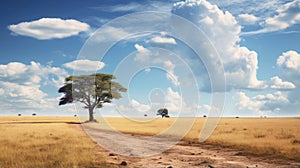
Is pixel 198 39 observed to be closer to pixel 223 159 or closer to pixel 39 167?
A: pixel 223 159

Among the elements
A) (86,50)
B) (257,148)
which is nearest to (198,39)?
(86,50)

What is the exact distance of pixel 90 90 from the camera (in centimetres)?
6750

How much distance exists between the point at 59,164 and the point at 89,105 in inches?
2264

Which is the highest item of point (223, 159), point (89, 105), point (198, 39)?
point (198, 39)

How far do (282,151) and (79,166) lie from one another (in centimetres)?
1103

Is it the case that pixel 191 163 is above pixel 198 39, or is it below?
below

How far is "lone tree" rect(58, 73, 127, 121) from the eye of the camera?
67500mm

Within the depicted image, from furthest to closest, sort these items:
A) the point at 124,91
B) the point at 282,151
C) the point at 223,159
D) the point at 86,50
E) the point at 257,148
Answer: the point at 124,91, the point at 86,50, the point at 257,148, the point at 282,151, the point at 223,159

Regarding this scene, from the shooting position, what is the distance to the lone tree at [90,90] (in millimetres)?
67500

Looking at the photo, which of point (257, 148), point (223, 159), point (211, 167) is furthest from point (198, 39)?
point (211, 167)

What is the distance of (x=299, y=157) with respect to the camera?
47.9 ft

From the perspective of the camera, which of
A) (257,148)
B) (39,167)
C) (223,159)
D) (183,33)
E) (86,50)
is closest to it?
(39,167)

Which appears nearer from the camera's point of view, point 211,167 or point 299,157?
point 211,167

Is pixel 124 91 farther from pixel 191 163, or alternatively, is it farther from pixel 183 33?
pixel 191 163
